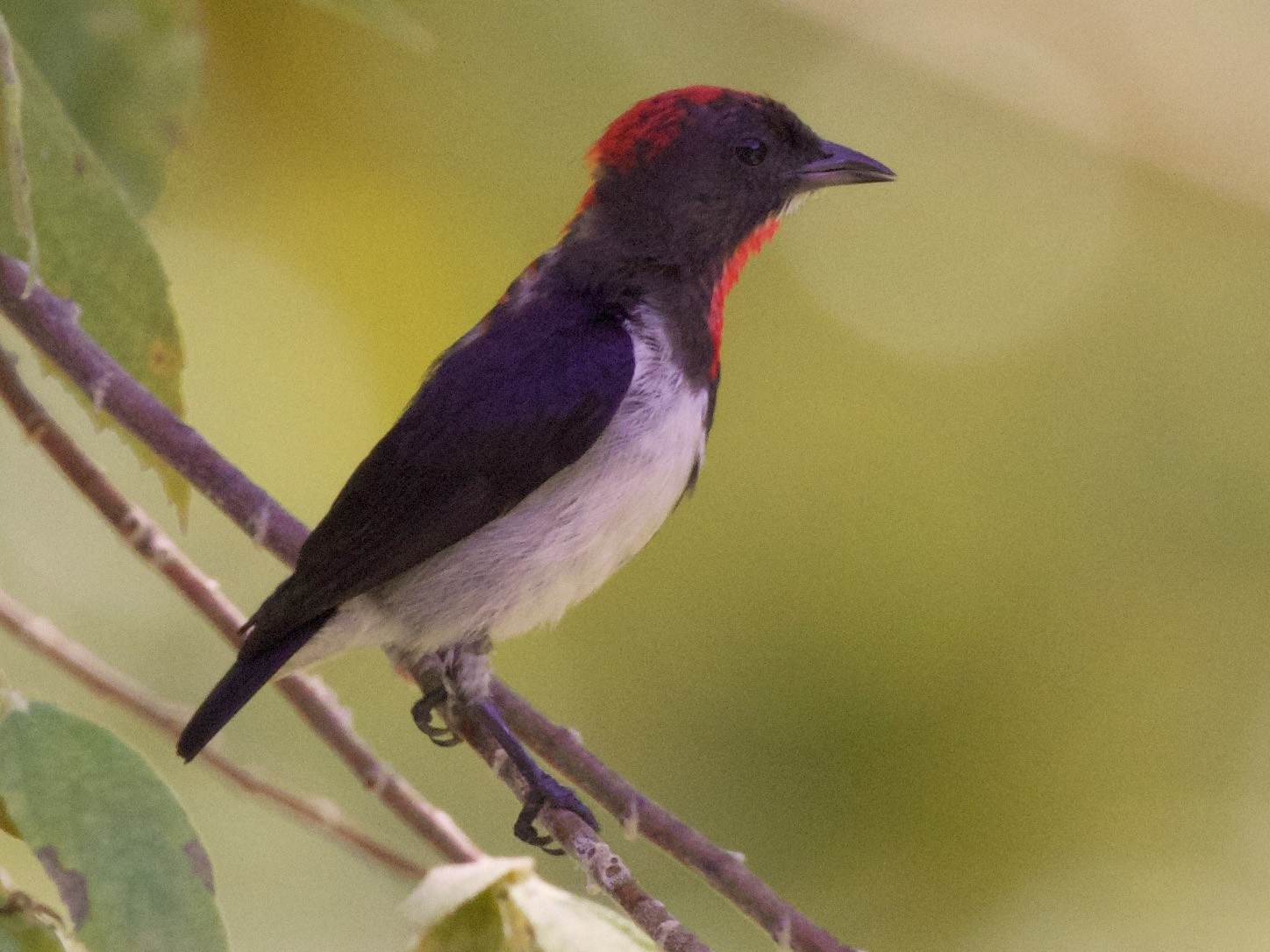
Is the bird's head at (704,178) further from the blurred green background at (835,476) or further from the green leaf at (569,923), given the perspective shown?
the green leaf at (569,923)

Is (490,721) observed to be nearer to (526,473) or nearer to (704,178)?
(526,473)

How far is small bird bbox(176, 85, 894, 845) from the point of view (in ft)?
5.48

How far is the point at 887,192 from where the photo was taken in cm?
282

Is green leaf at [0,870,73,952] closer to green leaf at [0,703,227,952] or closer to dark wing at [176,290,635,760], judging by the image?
green leaf at [0,703,227,952]

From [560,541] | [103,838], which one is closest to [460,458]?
[560,541]

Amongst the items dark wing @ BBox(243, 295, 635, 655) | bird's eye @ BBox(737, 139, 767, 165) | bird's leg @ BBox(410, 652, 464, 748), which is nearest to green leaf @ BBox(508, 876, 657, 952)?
dark wing @ BBox(243, 295, 635, 655)

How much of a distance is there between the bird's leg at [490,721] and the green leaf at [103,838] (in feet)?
1.77

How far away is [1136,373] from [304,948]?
5.47 feet

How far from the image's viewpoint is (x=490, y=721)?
1.69 metres

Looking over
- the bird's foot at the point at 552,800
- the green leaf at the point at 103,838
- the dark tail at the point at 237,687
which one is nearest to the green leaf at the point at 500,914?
the green leaf at the point at 103,838

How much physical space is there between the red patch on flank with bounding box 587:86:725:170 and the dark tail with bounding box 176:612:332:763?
77 cm

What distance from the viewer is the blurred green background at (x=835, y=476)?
2131 mm

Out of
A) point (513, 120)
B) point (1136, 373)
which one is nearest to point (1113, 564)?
point (1136, 373)

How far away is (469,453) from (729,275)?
455mm
